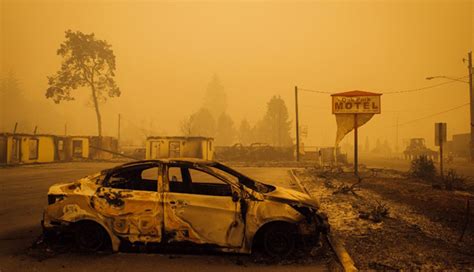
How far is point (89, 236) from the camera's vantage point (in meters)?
5.59

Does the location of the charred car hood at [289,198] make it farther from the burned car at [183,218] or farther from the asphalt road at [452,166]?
the asphalt road at [452,166]

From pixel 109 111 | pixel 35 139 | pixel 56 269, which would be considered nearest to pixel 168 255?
pixel 56 269

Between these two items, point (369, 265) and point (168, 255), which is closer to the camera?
point (369, 265)

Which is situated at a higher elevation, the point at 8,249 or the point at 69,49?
the point at 69,49

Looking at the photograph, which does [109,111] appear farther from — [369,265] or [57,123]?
[369,265]

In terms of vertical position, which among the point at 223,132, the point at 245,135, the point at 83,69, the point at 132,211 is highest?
the point at 83,69

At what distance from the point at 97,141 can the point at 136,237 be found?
37.2 metres

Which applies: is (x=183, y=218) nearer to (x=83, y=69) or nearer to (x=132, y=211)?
(x=132, y=211)

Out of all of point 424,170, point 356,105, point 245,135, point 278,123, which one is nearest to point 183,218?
point 356,105

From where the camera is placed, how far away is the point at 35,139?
30.1 meters

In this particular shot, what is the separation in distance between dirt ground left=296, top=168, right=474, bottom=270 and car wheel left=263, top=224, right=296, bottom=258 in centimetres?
103

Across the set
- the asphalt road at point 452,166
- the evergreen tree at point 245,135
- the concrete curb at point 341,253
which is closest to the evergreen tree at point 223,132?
the evergreen tree at point 245,135

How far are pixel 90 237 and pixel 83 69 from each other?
53.8 meters

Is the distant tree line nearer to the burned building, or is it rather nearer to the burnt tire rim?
the burned building
